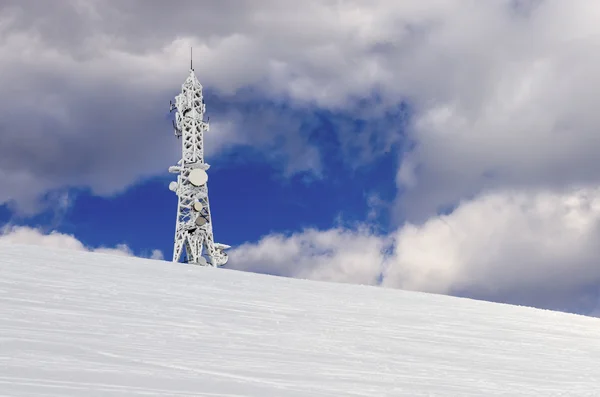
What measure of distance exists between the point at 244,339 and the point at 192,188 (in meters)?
27.5

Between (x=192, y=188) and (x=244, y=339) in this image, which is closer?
(x=244, y=339)

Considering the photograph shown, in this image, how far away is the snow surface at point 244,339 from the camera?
5.41 meters

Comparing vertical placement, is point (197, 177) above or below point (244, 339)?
above

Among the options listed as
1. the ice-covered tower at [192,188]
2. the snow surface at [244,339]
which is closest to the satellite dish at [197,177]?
the ice-covered tower at [192,188]

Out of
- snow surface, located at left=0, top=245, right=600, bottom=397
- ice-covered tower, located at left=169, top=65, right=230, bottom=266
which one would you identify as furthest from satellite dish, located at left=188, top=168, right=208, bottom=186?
snow surface, located at left=0, top=245, right=600, bottom=397

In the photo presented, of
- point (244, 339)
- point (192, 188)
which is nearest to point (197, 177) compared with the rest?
point (192, 188)

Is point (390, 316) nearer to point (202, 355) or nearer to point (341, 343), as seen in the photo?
point (341, 343)

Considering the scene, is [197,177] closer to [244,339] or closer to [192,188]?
[192,188]

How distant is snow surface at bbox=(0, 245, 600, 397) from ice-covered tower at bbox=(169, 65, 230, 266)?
71.0 feet

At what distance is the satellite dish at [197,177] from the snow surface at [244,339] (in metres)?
21.1

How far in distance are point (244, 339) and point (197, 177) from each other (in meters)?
27.1

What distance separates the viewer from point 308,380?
5.93m

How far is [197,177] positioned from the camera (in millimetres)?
33938

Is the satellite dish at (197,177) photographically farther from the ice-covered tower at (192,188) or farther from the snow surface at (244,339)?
the snow surface at (244,339)
